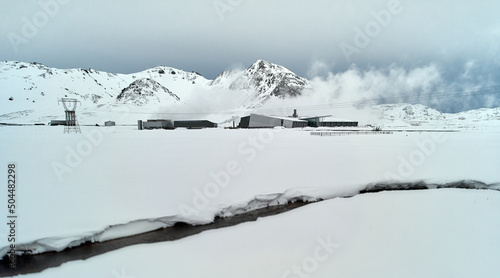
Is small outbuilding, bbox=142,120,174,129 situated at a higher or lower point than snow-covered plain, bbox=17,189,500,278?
higher

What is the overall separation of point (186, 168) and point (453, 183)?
1285 cm

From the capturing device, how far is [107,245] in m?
5.91

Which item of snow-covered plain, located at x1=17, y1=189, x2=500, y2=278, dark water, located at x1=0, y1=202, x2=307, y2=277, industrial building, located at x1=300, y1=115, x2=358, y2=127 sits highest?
industrial building, located at x1=300, y1=115, x2=358, y2=127

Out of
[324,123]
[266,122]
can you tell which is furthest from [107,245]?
[324,123]

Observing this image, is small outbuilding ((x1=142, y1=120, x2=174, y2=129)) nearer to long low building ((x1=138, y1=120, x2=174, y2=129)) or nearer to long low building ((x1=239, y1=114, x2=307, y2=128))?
long low building ((x1=138, y1=120, x2=174, y2=129))

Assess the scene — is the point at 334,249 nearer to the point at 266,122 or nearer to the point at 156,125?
the point at 266,122

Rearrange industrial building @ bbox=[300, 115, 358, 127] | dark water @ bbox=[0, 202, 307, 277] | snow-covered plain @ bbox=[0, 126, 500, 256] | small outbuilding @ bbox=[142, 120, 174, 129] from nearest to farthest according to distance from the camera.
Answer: dark water @ bbox=[0, 202, 307, 277], snow-covered plain @ bbox=[0, 126, 500, 256], small outbuilding @ bbox=[142, 120, 174, 129], industrial building @ bbox=[300, 115, 358, 127]

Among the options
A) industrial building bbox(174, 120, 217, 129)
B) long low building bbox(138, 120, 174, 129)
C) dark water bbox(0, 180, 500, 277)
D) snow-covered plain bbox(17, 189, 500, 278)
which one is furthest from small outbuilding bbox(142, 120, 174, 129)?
snow-covered plain bbox(17, 189, 500, 278)

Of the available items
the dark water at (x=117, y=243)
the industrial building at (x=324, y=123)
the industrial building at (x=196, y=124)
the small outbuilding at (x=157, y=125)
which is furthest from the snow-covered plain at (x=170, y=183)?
the industrial building at (x=324, y=123)

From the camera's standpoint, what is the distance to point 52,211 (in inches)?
272

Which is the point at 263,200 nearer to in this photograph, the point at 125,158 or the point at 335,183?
the point at 335,183

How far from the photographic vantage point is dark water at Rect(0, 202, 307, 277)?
5008 millimetres

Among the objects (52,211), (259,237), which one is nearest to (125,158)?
(52,211)

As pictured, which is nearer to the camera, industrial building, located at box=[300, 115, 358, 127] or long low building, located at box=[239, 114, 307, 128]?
long low building, located at box=[239, 114, 307, 128]
